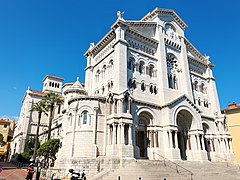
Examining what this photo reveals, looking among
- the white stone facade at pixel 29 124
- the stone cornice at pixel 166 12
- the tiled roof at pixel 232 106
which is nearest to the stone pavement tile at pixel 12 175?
the white stone facade at pixel 29 124

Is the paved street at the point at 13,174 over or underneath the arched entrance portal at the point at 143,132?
underneath

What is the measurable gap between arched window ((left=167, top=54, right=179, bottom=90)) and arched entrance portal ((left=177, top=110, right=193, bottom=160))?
17.2ft

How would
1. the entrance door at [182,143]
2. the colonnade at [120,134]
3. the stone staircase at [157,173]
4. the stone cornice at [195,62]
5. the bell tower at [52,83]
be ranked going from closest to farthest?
the stone staircase at [157,173] < the colonnade at [120,134] < the entrance door at [182,143] < the stone cornice at [195,62] < the bell tower at [52,83]

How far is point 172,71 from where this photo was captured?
115 feet

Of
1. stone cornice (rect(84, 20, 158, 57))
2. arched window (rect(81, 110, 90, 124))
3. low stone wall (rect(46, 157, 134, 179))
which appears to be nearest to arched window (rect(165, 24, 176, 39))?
stone cornice (rect(84, 20, 158, 57))

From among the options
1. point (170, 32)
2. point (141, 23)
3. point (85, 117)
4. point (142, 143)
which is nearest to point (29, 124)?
point (85, 117)

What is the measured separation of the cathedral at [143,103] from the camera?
77.0 ft

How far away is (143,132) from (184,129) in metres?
8.22

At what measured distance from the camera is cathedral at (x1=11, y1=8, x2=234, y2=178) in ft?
77.0

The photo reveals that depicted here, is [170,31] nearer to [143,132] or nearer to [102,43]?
[102,43]

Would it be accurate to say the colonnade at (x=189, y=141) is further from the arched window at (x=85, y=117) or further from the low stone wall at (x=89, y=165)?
the arched window at (x=85, y=117)

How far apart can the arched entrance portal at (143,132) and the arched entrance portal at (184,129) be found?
21.4ft

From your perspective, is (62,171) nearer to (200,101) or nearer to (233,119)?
(200,101)

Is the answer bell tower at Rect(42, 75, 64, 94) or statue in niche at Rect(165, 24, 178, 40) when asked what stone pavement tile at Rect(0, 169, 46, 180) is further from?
bell tower at Rect(42, 75, 64, 94)
